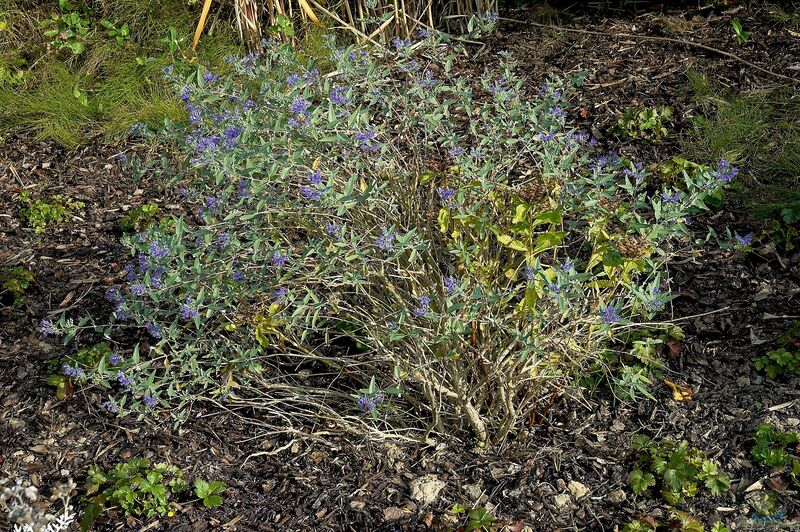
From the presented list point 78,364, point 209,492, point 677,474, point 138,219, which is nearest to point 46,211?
point 138,219

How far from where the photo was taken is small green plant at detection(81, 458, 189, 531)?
9.82 ft

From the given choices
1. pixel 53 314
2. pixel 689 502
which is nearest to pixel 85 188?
pixel 53 314

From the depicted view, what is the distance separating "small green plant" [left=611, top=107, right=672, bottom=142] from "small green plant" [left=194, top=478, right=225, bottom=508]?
102 inches

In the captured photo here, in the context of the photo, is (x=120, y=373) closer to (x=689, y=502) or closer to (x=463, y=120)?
(x=689, y=502)

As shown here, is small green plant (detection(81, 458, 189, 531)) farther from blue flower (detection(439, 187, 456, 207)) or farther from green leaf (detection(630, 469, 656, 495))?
green leaf (detection(630, 469, 656, 495))

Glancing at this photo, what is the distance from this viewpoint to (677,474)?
289cm

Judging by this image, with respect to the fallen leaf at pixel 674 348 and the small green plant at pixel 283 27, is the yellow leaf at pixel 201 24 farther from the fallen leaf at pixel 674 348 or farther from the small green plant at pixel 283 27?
the fallen leaf at pixel 674 348

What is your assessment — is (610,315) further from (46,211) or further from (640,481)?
(46,211)

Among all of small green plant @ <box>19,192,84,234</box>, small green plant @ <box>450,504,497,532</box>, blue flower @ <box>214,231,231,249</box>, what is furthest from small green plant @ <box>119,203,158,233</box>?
small green plant @ <box>450,504,497,532</box>

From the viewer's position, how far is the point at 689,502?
2.88 meters

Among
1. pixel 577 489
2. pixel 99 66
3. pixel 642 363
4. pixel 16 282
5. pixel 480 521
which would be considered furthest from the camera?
pixel 99 66

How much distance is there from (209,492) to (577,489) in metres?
1.22

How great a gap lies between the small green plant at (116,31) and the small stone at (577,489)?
391 centimetres

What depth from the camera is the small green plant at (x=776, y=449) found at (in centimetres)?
292
